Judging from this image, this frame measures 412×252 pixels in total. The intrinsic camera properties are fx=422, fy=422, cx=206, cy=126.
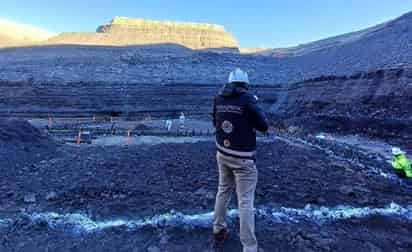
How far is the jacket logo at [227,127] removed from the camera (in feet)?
13.5

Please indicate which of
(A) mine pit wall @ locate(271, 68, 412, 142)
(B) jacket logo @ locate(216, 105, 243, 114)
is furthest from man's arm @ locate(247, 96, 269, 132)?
(A) mine pit wall @ locate(271, 68, 412, 142)

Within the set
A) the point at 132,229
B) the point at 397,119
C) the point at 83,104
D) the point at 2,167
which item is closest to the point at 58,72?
the point at 83,104

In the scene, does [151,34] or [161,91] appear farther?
[151,34]

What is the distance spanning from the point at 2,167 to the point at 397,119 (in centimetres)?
1800

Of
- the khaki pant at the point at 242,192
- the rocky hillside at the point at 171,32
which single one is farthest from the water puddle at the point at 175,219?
the rocky hillside at the point at 171,32

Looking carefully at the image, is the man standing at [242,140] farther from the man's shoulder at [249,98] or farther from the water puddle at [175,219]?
the water puddle at [175,219]

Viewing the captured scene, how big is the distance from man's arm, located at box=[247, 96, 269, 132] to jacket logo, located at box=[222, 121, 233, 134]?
0.72ft

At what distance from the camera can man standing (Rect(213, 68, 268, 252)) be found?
3998mm

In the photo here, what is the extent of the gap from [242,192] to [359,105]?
887 inches

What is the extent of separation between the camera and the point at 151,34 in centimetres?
10275

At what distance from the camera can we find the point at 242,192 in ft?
13.4

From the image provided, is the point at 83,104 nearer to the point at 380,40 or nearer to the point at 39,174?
the point at 39,174

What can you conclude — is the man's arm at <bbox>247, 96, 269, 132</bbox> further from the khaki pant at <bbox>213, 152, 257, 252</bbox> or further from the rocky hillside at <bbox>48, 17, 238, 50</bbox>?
the rocky hillside at <bbox>48, 17, 238, 50</bbox>

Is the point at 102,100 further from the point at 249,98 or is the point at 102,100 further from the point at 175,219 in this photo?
the point at 249,98
